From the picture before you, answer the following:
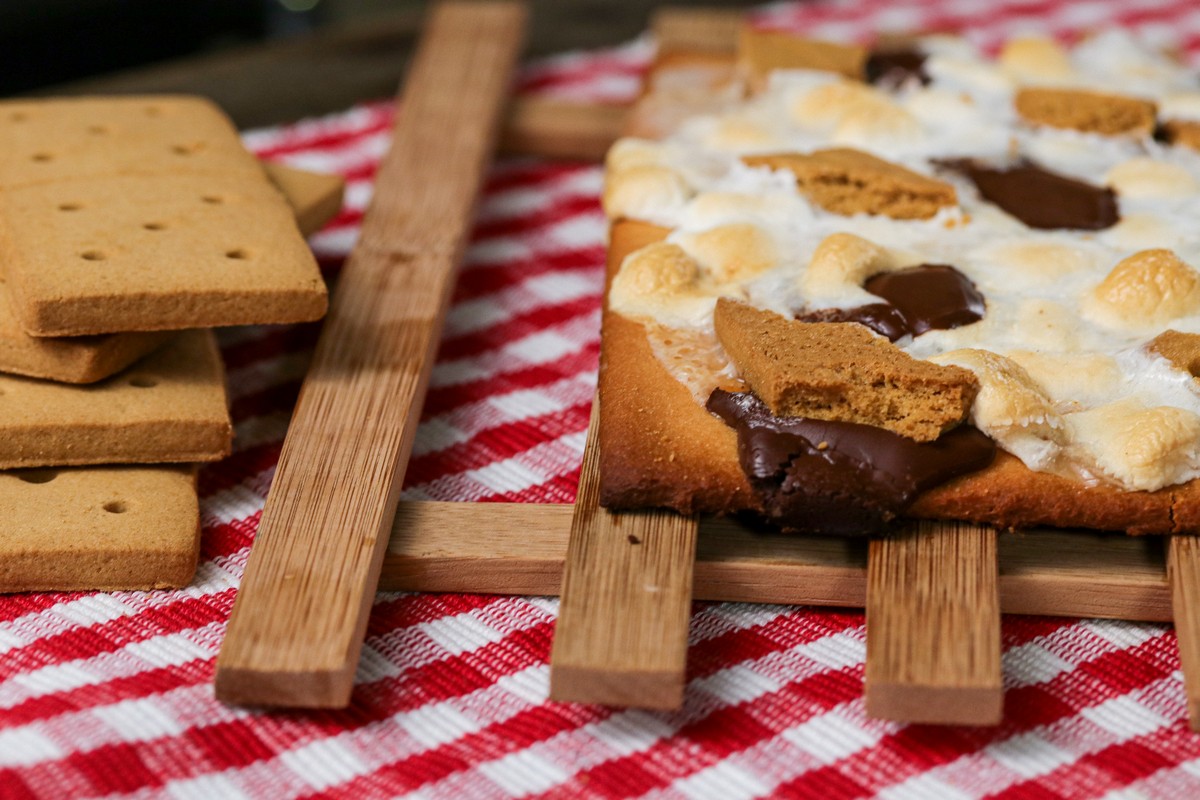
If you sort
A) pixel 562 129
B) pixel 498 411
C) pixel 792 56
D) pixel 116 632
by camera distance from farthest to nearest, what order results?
pixel 562 129, pixel 792 56, pixel 498 411, pixel 116 632

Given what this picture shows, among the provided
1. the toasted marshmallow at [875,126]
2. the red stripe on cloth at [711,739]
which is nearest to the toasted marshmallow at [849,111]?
the toasted marshmallow at [875,126]

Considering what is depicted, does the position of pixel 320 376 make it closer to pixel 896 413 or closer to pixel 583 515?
Result: pixel 583 515

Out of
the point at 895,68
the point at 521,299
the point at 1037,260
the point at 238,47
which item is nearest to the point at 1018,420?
the point at 1037,260

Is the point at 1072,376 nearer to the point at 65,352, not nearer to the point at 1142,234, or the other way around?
the point at 1142,234

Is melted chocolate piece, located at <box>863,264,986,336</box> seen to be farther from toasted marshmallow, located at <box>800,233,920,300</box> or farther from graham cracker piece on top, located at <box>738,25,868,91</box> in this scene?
graham cracker piece on top, located at <box>738,25,868,91</box>

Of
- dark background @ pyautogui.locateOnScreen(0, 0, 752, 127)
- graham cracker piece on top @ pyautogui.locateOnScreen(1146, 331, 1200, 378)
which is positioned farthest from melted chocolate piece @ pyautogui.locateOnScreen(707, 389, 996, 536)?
dark background @ pyautogui.locateOnScreen(0, 0, 752, 127)

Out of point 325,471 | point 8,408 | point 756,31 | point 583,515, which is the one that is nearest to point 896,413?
point 583,515
